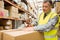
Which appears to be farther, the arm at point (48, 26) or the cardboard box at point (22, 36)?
the arm at point (48, 26)

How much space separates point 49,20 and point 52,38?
0.25 m

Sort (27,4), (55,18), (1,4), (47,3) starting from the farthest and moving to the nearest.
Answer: (27,4), (1,4), (47,3), (55,18)

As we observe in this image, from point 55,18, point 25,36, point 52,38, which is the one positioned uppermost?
point 55,18

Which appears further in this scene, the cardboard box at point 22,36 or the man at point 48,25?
the man at point 48,25

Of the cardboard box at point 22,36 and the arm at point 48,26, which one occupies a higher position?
the arm at point 48,26

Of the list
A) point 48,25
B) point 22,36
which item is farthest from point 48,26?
point 22,36

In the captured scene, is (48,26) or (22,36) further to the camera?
(48,26)

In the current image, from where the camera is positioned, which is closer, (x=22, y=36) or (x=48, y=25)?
(x=22, y=36)

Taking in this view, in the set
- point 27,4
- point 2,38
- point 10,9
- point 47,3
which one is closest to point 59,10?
point 47,3

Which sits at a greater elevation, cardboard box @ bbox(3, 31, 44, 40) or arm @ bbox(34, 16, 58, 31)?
arm @ bbox(34, 16, 58, 31)

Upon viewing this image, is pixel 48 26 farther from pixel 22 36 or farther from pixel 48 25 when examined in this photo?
pixel 22 36

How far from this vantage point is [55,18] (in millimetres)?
1829

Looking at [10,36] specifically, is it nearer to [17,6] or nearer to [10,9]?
[10,9]

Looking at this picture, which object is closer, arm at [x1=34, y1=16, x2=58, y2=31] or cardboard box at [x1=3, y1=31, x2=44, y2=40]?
cardboard box at [x1=3, y1=31, x2=44, y2=40]
